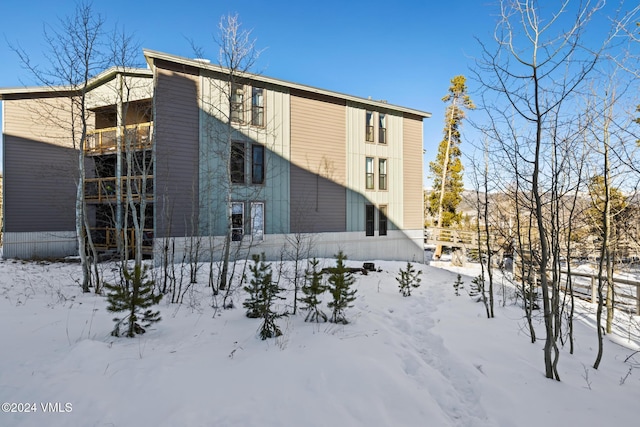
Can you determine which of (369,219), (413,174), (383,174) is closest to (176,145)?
(369,219)

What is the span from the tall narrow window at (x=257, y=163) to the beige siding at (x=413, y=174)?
9168mm

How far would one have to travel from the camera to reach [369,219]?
60.0ft

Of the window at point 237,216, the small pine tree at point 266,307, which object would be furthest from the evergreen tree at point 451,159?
the small pine tree at point 266,307

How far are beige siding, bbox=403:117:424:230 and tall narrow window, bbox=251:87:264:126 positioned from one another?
923cm

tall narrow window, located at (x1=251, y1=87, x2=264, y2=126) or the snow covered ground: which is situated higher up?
tall narrow window, located at (x1=251, y1=87, x2=264, y2=126)

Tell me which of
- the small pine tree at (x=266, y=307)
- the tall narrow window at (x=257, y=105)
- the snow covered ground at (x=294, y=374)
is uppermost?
the tall narrow window at (x=257, y=105)

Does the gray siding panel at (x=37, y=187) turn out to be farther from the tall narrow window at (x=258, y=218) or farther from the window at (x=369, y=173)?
the window at (x=369, y=173)

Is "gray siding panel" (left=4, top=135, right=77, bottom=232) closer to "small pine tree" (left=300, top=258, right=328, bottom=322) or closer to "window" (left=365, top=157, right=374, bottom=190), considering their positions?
"small pine tree" (left=300, top=258, right=328, bottom=322)

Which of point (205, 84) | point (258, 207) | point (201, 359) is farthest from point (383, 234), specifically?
point (201, 359)

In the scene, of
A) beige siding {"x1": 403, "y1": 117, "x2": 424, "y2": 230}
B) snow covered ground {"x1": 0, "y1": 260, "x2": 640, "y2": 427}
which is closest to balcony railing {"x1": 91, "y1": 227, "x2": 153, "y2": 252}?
snow covered ground {"x1": 0, "y1": 260, "x2": 640, "y2": 427}

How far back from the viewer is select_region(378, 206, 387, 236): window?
61.0 feet

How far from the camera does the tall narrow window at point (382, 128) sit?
1858cm

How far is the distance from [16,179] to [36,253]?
3.69m

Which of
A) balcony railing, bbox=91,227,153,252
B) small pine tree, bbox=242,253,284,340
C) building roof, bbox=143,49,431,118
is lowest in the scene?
small pine tree, bbox=242,253,284,340
